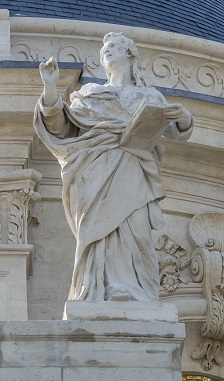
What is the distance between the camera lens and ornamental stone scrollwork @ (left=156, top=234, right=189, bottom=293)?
21.7m

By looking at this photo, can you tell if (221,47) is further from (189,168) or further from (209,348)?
(209,348)

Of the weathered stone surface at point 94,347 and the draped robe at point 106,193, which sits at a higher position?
the draped robe at point 106,193

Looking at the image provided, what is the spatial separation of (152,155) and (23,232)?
4993 mm

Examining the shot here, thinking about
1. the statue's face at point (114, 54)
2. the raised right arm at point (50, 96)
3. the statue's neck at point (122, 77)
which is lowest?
the raised right arm at point (50, 96)

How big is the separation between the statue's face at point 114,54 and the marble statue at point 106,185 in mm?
365

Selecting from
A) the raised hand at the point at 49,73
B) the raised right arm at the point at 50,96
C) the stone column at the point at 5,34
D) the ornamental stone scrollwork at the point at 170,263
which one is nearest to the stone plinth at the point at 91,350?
the raised right arm at the point at 50,96

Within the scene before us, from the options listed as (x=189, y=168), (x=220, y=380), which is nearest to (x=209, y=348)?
(x=220, y=380)

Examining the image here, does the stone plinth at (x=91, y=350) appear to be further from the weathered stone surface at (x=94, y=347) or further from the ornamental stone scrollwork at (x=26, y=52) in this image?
the ornamental stone scrollwork at (x=26, y=52)

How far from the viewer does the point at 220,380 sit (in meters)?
22.1

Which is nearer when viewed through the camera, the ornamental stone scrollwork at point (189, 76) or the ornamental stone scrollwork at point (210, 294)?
the ornamental stone scrollwork at point (210, 294)

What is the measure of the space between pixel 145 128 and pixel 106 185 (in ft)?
1.66

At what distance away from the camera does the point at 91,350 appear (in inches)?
593

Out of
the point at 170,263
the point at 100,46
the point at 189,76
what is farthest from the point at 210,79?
the point at 170,263

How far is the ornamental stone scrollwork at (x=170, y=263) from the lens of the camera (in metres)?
21.7
